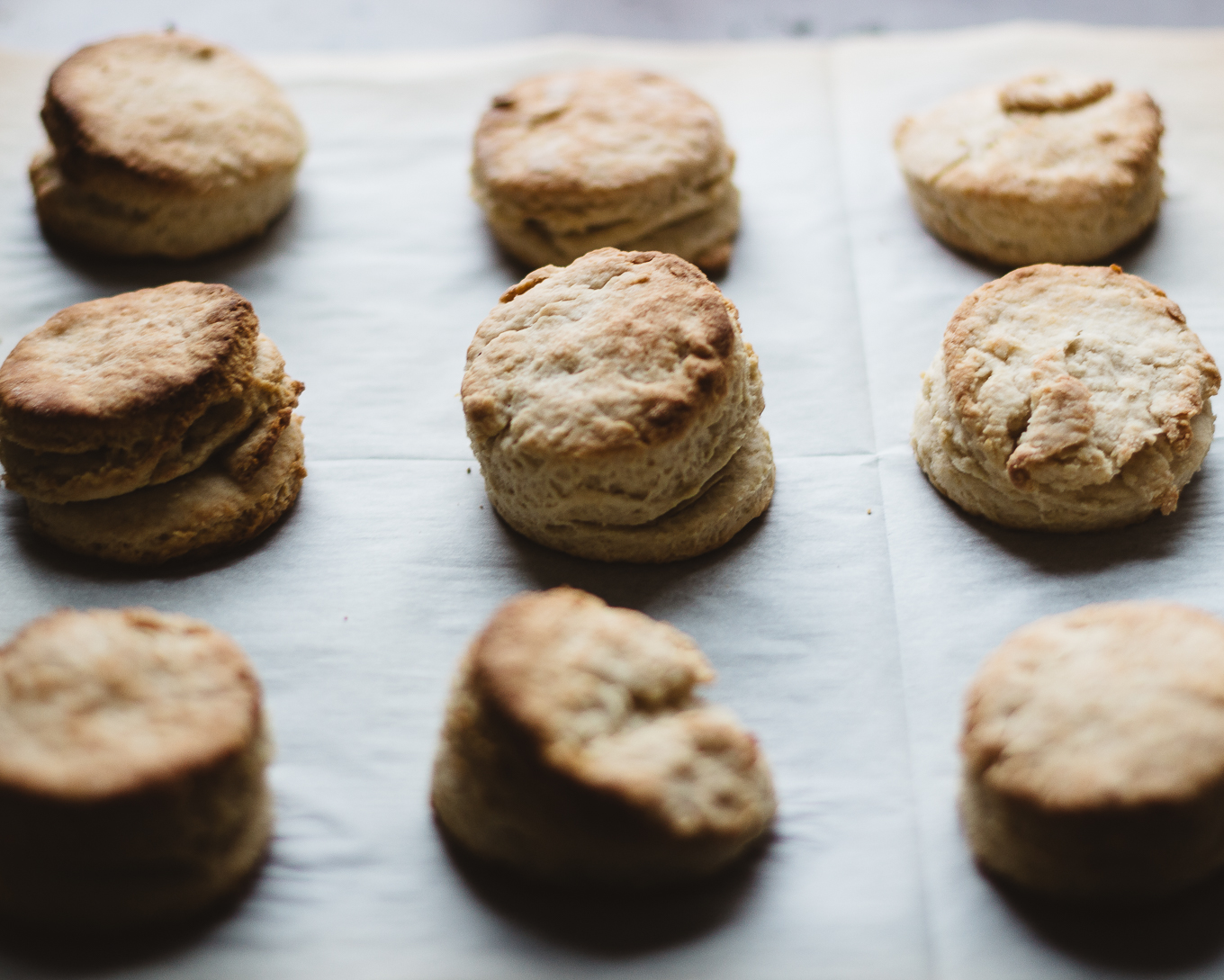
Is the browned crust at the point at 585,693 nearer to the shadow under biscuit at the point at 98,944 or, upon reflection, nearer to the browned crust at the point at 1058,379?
the shadow under biscuit at the point at 98,944

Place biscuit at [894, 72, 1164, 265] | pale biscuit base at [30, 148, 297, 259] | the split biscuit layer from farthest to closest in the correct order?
pale biscuit base at [30, 148, 297, 259] < biscuit at [894, 72, 1164, 265] < the split biscuit layer

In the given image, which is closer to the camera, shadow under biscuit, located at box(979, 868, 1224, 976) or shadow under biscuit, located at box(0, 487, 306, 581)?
shadow under biscuit, located at box(979, 868, 1224, 976)

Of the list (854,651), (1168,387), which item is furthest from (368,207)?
(1168,387)

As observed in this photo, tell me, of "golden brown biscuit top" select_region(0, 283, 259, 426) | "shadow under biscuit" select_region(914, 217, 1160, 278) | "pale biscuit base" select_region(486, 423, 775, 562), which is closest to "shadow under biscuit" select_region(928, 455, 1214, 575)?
"pale biscuit base" select_region(486, 423, 775, 562)

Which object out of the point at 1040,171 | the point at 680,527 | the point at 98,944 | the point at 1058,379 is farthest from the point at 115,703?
the point at 1040,171

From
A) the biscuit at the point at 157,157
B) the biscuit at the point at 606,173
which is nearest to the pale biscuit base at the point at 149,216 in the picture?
the biscuit at the point at 157,157

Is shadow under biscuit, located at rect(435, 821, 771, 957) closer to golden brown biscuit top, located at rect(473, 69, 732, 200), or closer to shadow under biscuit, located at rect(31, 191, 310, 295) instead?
golden brown biscuit top, located at rect(473, 69, 732, 200)
